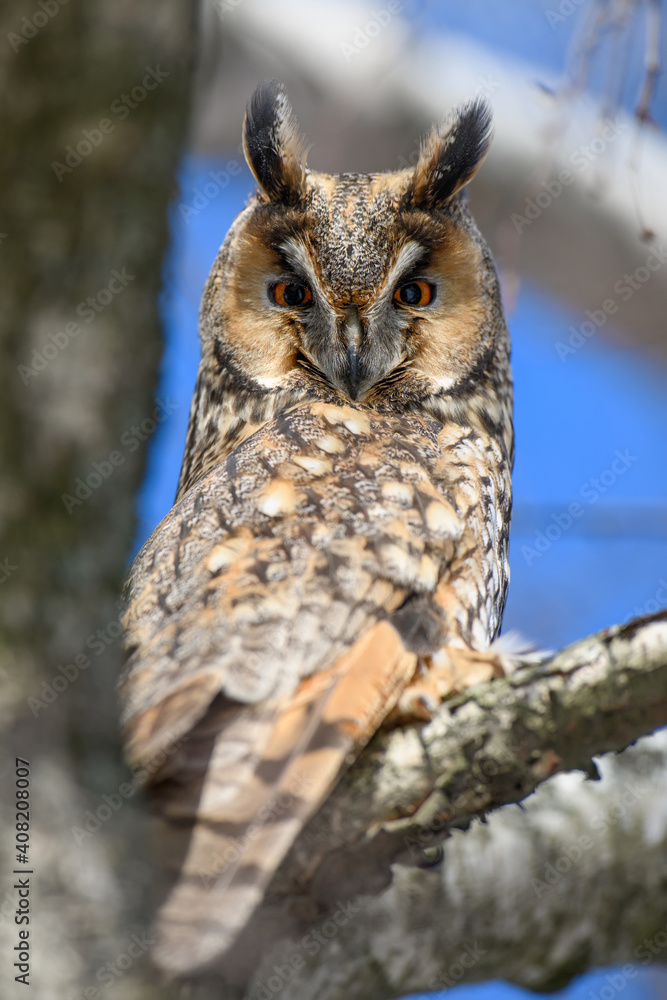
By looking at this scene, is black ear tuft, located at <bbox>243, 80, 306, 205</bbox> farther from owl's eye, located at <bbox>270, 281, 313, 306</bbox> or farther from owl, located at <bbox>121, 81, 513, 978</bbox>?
owl's eye, located at <bbox>270, 281, 313, 306</bbox>

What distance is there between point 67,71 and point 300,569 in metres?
1.13

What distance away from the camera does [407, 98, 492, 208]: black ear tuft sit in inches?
103

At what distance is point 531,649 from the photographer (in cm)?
200

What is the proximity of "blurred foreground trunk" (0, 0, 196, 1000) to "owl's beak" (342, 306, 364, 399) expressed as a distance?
1482 millimetres

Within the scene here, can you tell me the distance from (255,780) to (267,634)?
1.01 feet

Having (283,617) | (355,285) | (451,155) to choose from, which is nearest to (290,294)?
(355,285)

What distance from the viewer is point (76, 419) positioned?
976mm

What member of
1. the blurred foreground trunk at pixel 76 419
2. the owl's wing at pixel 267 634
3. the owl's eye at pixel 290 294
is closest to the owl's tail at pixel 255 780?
the owl's wing at pixel 267 634

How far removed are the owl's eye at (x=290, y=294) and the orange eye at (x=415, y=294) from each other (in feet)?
0.84

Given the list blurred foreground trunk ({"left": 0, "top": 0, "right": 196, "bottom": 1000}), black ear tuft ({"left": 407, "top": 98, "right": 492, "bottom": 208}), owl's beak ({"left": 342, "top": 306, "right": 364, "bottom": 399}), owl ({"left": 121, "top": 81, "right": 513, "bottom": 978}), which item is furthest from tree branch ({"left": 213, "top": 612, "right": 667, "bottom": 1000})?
black ear tuft ({"left": 407, "top": 98, "right": 492, "bottom": 208})

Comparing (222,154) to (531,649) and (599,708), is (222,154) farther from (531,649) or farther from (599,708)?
(599,708)

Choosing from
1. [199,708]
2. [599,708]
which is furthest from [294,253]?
[599,708]

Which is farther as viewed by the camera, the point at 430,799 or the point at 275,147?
the point at 275,147

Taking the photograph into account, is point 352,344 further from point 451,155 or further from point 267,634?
point 267,634
